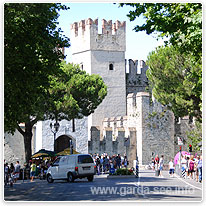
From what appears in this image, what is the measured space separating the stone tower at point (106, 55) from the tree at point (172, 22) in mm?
43469

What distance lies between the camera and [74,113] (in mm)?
51562

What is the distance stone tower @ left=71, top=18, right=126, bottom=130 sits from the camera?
221 feet

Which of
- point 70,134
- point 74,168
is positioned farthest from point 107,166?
point 70,134

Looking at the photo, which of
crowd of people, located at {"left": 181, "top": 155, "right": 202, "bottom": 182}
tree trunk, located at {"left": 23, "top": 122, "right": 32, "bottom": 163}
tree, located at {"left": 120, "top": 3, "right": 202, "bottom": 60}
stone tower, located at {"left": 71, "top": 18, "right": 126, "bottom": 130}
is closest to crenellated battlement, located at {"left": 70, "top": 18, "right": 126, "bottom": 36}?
stone tower, located at {"left": 71, "top": 18, "right": 126, "bottom": 130}

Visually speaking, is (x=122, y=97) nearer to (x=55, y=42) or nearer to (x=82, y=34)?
(x=82, y=34)

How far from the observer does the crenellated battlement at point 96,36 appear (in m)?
67.9

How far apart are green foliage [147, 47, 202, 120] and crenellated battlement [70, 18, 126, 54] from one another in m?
23.3

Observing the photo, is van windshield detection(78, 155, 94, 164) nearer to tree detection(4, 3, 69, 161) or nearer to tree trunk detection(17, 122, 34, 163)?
tree detection(4, 3, 69, 161)

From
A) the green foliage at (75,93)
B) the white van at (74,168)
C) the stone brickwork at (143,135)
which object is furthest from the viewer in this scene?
the green foliage at (75,93)

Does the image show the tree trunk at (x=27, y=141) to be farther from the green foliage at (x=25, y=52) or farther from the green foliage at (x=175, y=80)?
the green foliage at (x=25, y=52)

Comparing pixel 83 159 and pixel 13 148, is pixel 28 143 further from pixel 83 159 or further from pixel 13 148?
pixel 13 148

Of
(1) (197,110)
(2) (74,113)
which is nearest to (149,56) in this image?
A: (1) (197,110)

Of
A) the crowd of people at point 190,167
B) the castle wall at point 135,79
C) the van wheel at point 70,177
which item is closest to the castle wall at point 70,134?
the castle wall at point 135,79

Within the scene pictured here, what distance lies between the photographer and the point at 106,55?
68.6m
